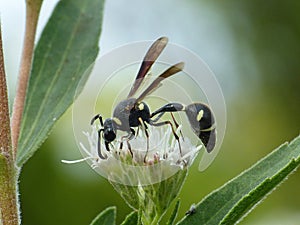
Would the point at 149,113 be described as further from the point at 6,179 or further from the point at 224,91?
the point at 224,91

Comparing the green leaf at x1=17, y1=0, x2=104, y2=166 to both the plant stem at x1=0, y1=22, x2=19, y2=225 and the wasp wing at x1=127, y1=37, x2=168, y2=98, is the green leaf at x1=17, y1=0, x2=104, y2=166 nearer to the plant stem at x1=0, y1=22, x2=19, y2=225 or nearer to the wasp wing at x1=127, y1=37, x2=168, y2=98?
the plant stem at x1=0, y1=22, x2=19, y2=225

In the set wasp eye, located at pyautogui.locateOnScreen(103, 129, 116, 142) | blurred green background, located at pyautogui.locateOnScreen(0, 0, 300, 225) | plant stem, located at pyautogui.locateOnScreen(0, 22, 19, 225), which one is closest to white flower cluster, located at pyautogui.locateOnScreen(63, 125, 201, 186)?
wasp eye, located at pyautogui.locateOnScreen(103, 129, 116, 142)

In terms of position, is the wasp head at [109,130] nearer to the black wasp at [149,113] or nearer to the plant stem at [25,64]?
the black wasp at [149,113]

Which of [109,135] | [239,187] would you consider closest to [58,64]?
[109,135]

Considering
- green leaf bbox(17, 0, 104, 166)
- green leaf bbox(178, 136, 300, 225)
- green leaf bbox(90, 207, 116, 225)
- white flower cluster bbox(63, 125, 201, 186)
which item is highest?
green leaf bbox(17, 0, 104, 166)

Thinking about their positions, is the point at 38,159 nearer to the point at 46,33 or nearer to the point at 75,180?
the point at 75,180
